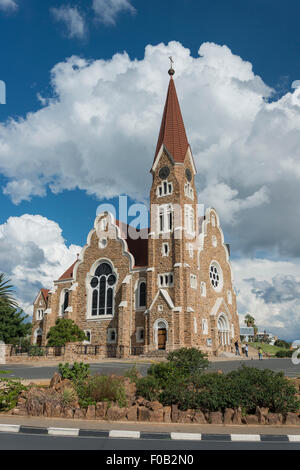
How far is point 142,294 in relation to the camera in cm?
4141

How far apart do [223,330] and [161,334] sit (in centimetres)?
863

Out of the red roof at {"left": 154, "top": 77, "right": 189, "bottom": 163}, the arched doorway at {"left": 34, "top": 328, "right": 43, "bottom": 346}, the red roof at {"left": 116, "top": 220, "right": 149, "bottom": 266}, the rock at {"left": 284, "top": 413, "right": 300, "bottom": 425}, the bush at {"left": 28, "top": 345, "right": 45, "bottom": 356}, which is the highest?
the red roof at {"left": 154, "top": 77, "right": 189, "bottom": 163}

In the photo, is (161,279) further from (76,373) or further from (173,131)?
(76,373)

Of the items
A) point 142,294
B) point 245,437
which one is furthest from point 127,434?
point 142,294

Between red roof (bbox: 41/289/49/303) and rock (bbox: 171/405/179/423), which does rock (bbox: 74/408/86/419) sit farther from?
red roof (bbox: 41/289/49/303)

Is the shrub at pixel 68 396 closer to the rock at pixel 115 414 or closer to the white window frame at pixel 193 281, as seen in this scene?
the rock at pixel 115 414

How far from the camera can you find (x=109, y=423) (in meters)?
10.0

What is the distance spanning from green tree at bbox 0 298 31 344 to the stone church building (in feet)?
7.74

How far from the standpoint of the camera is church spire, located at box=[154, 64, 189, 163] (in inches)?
1725

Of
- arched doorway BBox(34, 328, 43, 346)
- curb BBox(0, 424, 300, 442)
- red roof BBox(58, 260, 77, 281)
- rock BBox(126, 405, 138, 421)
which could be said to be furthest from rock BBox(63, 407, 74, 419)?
arched doorway BBox(34, 328, 43, 346)

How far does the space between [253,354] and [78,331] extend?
1991 centimetres

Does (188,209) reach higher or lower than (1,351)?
higher
